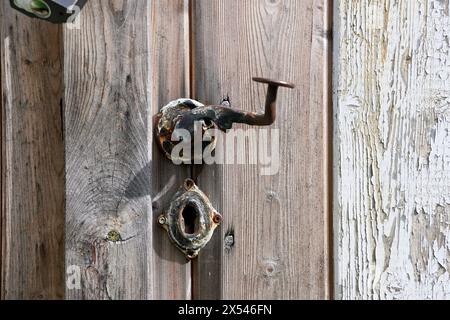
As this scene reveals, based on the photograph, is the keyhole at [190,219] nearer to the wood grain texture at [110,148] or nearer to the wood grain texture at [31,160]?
the wood grain texture at [110,148]

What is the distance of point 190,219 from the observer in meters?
0.98

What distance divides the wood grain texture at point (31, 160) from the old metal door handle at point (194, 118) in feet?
0.65

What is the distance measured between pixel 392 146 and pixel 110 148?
458 millimetres

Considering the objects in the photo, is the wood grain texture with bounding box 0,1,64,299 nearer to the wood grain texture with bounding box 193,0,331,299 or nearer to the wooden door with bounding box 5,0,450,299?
the wooden door with bounding box 5,0,450,299

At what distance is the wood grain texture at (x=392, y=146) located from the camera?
96 cm

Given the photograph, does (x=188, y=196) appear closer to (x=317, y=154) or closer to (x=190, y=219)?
(x=190, y=219)

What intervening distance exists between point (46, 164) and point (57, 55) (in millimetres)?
190

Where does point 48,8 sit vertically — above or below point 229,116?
above

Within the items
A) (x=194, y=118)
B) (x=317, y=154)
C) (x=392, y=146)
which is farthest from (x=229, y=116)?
(x=392, y=146)

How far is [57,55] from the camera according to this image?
101cm

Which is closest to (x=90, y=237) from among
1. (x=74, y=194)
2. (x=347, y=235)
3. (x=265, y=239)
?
(x=74, y=194)

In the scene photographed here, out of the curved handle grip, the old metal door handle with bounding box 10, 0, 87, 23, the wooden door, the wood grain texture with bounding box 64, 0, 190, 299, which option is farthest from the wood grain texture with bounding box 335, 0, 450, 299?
the old metal door handle with bounding box 10, 0, 87, 23
